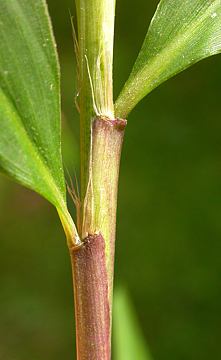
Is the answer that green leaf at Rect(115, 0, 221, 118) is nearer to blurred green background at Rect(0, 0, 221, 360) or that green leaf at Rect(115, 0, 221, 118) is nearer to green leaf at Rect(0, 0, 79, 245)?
green leaf at Rect(0, 0, 79, 245)

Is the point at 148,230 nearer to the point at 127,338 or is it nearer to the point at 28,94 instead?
the point at 127,338

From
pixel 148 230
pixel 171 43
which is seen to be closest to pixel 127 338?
pixel 171 43

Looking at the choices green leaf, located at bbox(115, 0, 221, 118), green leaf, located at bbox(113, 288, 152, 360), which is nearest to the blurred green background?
green leaf, located at bbox(113, 288, 152, 360)

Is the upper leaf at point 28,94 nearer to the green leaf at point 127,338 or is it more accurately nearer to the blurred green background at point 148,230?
the green leaf at point 127,338

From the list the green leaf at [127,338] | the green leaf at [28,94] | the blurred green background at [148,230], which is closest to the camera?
the green leaf at [28,94]

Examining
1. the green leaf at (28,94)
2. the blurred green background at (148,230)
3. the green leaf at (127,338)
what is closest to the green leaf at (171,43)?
the green leaf at (28,94)

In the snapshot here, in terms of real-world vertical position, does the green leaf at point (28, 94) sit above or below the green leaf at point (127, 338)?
above

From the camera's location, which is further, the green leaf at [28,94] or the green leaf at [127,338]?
the green leaf at [127,338]
